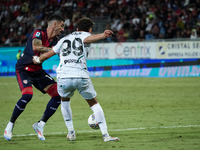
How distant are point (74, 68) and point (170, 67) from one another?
14180 millimetres

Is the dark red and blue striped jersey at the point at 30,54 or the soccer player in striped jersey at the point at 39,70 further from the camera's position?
the dark red and blue striped jersey at the point at 30,54

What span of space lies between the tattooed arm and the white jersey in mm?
519

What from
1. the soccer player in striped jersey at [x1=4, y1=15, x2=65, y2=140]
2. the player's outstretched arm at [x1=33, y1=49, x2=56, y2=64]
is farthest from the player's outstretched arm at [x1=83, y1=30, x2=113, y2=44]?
the soccer player in striped jersey at [x1=4, y1=15, x2=65, y2=140]

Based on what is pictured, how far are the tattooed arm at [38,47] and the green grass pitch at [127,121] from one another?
1622 mm

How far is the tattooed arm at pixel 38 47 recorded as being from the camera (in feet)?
20.7

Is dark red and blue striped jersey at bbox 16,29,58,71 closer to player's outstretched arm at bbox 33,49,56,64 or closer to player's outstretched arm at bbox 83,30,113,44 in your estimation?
player's outstretched arm at bbox 33,49,56,64

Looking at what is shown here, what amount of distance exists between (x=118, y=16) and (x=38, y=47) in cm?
1750

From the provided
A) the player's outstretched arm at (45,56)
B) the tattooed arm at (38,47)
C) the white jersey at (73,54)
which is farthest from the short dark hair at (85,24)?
the tattooed arm at (38,47)

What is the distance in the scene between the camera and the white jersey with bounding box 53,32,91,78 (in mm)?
5789

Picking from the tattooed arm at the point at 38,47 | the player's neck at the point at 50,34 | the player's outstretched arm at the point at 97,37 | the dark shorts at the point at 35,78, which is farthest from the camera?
the player's neck at the point at 50,34

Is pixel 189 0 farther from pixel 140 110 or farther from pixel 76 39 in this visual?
pixel 76 39

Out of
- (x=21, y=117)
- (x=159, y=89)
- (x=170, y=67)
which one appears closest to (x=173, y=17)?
(x=170, y=67)

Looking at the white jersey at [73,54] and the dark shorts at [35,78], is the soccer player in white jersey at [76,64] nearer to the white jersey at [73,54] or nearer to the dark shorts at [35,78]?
the white jersey at [73,54]

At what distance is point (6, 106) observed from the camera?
35.1 feet
